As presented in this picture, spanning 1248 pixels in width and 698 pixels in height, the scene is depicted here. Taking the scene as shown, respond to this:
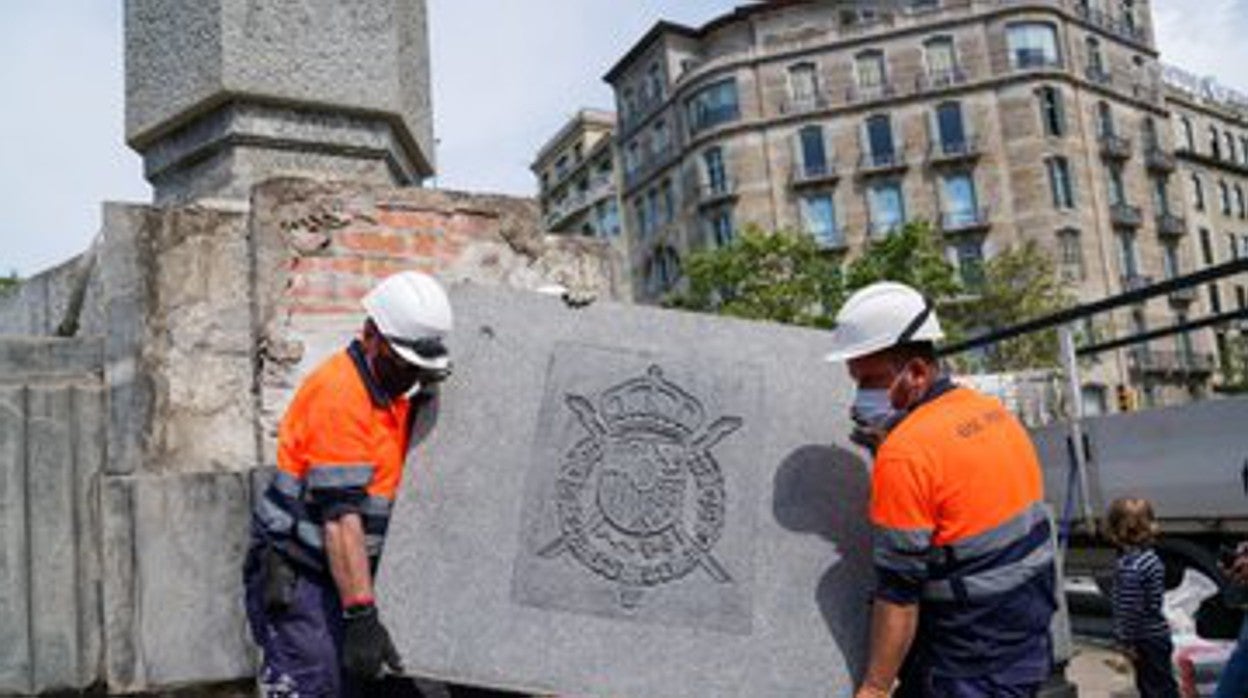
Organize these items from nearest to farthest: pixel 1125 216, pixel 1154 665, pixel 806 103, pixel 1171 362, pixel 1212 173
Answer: pixel 1154 665 → pixel 1125 216 → pixel 806 103 → pixel 1171 362 → pixel 1212 173

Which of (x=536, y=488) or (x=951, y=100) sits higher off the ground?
(x=951, y=100)

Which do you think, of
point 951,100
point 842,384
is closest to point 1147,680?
point 842,384

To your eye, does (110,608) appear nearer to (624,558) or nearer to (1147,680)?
(624,558)

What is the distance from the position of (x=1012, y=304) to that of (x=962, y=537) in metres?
34.0

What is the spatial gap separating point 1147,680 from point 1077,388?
367 centimetres

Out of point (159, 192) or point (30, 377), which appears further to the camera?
point (159, 192)

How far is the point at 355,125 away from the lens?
14.2 ft

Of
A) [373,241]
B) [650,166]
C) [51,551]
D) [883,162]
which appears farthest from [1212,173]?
[51,551]

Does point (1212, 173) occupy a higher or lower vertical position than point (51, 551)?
higher

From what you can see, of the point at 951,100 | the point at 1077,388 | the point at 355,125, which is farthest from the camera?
the point at 951,100

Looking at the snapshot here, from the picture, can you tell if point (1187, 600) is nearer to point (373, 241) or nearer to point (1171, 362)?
point (373, 241)

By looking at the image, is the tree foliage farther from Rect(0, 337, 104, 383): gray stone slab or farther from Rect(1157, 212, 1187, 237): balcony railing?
Rect(0, 337, 104, 383): gray stone slab

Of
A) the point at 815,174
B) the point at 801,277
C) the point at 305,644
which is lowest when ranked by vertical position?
the point at 305,644

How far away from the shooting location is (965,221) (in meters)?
44.2
